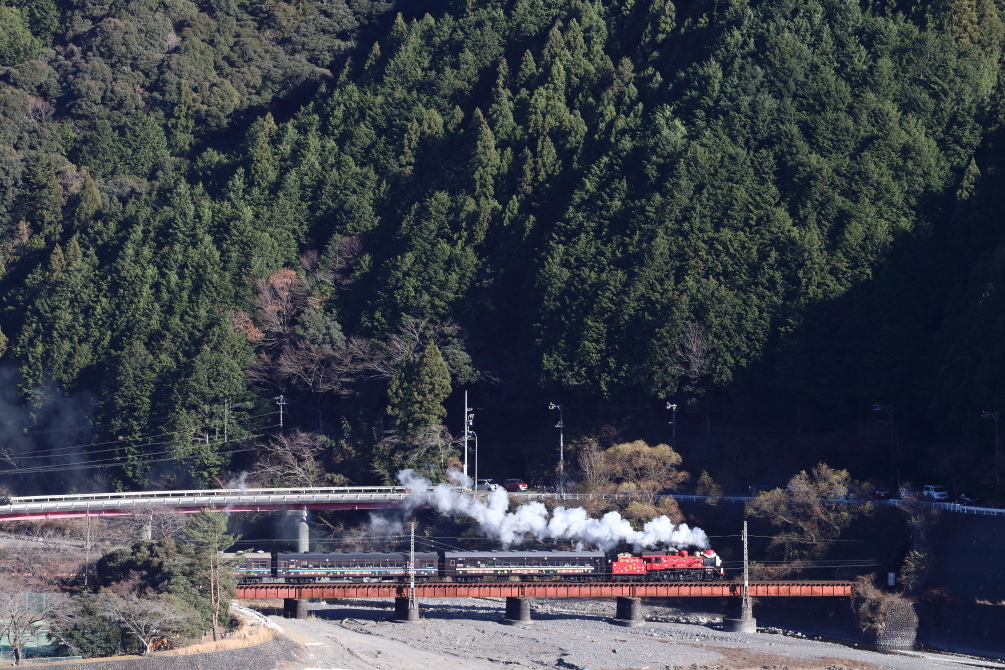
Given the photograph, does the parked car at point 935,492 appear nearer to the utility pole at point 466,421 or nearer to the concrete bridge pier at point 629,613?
the concrete bridge pier at point 629,613

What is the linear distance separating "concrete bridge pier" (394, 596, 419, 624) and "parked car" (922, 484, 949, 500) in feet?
106

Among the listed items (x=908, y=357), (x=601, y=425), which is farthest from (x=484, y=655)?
(x=908, y=357)

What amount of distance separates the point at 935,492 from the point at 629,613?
21278mm

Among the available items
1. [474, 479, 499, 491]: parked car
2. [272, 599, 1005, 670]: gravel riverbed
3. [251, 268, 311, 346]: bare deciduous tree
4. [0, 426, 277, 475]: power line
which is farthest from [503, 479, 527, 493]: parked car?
[251, 268, 311, 346]: bare deciduous tree

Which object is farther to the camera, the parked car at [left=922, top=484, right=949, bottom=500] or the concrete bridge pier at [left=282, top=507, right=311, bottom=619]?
the parked car at [left=922, top=484, right=949, bottom=500]

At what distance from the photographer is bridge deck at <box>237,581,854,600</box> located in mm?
83812

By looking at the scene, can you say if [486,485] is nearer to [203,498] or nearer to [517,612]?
[203,498]

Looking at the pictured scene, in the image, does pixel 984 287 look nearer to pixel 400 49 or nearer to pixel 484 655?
pixel 484 655

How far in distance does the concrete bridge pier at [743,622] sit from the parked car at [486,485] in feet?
76.2

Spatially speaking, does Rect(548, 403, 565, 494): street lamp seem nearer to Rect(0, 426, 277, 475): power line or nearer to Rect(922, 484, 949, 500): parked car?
Rect(0, 426, 277, 475): power line

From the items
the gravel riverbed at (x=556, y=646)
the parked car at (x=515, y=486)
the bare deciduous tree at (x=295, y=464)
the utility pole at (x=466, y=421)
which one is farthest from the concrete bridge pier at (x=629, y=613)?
the bare deciduous tree at (x=295, y=464)

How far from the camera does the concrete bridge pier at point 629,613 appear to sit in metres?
84.8

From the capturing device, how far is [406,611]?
84.8 metres

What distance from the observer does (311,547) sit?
10344 cm
